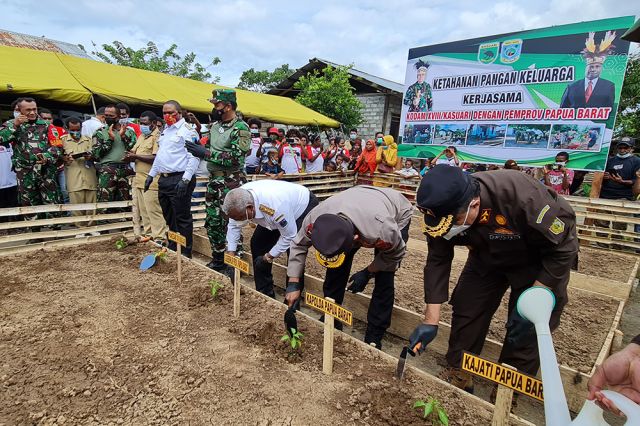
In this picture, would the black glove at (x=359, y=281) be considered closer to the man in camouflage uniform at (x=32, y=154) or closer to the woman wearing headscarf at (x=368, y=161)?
the man in camouflage uniform at (x=32, y=154)

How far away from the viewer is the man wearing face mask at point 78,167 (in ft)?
18.4

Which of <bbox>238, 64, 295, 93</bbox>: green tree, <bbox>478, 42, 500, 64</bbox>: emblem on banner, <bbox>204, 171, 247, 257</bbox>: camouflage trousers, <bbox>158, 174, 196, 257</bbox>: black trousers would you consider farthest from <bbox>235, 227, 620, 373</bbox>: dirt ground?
<bbox>238, 64, 295, 93</bbox>: green tree

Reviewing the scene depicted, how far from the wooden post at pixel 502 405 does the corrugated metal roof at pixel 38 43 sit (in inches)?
751

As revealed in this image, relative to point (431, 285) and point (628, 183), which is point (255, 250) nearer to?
point (431, 285)

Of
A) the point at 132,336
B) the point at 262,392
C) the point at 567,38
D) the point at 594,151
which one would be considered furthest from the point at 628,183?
the point at 132,336

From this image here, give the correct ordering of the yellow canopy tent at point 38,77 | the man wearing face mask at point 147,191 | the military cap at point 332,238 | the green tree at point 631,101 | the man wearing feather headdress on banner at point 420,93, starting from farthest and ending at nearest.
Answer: the green tree at point 631,101 → the man wearing feather headdress on banner at point 420,93 → the yellow canopy tent at point 38,77 → the man wearing face mask at point 147,191 → the military cap at point 332,238

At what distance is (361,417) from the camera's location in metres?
2.06

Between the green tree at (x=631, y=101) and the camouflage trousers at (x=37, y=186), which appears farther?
the green tree at (x=631, y=101)

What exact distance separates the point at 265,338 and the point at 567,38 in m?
7.69

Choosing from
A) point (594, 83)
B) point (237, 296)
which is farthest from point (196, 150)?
point (594, 83)

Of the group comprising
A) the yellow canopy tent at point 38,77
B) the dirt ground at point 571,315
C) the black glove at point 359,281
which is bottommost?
the dirt ground at point 571,315

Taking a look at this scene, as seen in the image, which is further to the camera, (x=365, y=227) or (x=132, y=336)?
(x=132, y=336)

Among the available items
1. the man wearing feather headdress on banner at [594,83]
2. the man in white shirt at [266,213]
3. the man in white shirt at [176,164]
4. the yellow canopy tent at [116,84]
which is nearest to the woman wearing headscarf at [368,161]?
the yellow canopy tent at [116,84]

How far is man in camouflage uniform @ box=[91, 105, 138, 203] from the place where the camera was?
5.35m
